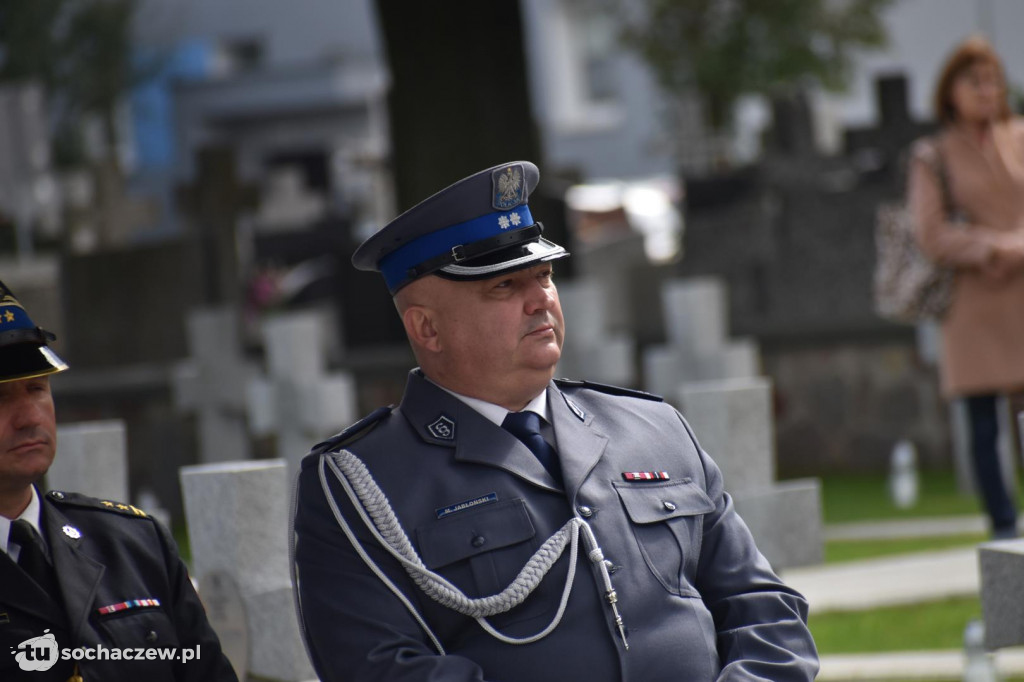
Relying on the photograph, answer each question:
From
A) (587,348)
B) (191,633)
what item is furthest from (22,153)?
(191,633)

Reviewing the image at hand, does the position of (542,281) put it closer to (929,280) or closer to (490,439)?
(490,439)

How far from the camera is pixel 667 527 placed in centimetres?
333

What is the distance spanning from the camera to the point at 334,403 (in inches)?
317

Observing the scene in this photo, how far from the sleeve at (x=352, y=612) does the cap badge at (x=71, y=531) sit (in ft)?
1.59

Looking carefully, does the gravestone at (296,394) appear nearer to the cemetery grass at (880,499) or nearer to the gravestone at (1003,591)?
the cemetery grass at (880,499)

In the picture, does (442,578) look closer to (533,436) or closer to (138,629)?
(533,436)

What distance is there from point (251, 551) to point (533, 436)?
1237 millimetres

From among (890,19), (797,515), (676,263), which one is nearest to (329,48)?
(890,19)

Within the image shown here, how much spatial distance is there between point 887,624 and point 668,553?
331cm

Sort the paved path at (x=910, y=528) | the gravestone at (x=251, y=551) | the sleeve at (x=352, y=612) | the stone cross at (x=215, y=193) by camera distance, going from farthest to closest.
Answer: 1. the stone cross at (x=215, y=193)
2. the paved path at (x=910, y=528)
3. the gravestone at (x=251, y=551)
4. the sleeve at (x=352, y=612)

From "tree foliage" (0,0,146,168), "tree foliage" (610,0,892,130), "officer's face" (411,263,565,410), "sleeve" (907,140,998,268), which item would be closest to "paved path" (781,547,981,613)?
"sleeve" (907,140,998,268)

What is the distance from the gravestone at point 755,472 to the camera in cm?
549

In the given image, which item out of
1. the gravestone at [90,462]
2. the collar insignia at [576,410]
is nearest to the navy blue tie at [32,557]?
the collar insignia at [576,410]

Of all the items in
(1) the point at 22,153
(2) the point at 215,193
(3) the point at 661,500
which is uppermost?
(1) the point at 22,153
